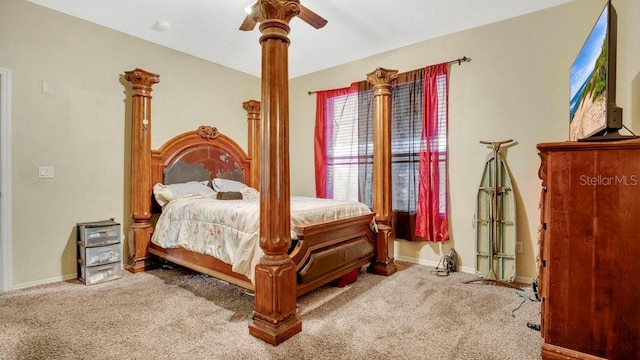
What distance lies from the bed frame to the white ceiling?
0.52 metres

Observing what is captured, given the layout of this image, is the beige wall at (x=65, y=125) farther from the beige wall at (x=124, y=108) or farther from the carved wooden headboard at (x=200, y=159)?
the carved wooden headboard at (x=200, y=159)

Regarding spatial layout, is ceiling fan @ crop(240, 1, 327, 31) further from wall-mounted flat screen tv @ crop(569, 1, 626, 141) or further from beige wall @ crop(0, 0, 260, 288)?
beige wall @ crop(0, 0, 260, 288)

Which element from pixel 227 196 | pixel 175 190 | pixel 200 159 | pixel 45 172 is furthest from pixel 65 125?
pixel 227 196

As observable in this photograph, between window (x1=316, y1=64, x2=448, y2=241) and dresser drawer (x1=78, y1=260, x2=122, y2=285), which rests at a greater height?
window (x1=316, y1=64, x2=448, y2=241)

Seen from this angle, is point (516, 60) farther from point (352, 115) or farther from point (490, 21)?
point (352, 115)

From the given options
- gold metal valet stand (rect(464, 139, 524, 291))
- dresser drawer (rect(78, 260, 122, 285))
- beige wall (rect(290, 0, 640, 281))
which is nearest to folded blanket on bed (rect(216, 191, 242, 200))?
dresser drawer (rect(78, 260, 122, 285))

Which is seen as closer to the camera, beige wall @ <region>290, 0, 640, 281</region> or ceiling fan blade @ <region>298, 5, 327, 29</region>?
ceiling fan blade @ <region>298, 5, 327, 29</region>

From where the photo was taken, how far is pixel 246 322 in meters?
2.24

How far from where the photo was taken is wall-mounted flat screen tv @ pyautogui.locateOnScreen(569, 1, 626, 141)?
1.55 m

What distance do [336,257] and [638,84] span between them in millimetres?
2561

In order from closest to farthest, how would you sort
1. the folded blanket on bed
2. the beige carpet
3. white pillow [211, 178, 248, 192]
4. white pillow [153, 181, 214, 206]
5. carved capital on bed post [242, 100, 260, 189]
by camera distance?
the beige carpet, the folded blanket on bed, white pillow [153, 181, 214, 206], white pillow [211, 178, 248, 192], carved capital on bed post [242, 100, 260, 189]

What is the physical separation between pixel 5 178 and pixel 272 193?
2647 mm

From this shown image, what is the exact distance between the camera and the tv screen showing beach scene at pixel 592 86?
5.40 ft

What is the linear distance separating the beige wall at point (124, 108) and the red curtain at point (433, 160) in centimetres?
11
